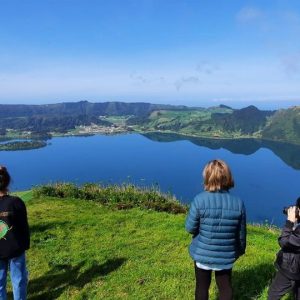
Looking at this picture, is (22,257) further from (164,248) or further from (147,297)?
(164,248)

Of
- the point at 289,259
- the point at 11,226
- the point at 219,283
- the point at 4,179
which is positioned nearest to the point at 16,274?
the point at 11,226

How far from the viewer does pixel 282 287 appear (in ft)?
18.6

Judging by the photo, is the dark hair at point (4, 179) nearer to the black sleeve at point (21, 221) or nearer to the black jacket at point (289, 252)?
the black sleeve at point (21, 221)

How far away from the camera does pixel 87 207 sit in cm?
1597

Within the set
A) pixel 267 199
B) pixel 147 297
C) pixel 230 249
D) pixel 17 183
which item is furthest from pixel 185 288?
pixel 17 183

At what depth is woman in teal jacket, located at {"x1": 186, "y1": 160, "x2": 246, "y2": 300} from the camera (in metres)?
5.32

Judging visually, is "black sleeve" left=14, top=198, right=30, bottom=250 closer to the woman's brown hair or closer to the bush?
the woman's brown hair

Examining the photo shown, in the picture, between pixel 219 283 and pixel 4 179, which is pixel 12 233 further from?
pixel 219 283

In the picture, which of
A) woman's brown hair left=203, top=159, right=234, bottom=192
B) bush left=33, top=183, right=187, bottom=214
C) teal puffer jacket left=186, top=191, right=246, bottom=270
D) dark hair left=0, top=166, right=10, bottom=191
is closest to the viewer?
woman's brown hair left=203, top=159, right=234, bottom=192

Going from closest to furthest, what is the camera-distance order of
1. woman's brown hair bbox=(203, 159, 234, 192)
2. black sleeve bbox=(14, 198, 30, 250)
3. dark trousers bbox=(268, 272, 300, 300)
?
woman's brown hair bbox=(203, 159, 234, 192) < dark trousers bbox=(268, 272, 300, 300) < black sleeve bbox=(14, 198, 30, 250)

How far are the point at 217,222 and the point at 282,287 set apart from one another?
1.43m

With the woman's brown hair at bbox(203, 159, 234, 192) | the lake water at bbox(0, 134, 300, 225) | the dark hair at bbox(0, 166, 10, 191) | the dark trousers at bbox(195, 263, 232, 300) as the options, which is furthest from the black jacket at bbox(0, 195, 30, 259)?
the lake water at bbox(0, 134, 300, 225)

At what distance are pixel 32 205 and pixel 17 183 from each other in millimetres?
104032

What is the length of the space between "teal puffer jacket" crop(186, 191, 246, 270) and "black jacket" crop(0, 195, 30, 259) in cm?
269
